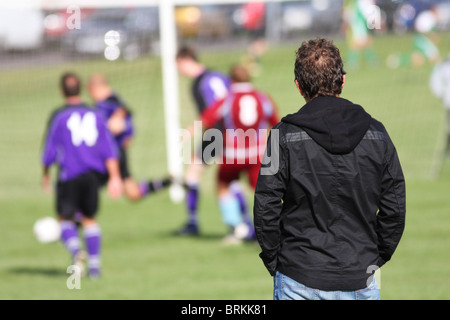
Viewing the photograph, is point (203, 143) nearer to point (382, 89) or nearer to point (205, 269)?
point (205, 269)

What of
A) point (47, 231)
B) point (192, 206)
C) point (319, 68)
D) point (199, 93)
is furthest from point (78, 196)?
point (319, 68)

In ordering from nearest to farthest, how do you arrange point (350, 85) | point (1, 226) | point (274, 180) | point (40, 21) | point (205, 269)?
1. point (274, 180)
2. point (205, 269)
3. point (1, 226)
4. point (40, 21)
5. point (350, 85)

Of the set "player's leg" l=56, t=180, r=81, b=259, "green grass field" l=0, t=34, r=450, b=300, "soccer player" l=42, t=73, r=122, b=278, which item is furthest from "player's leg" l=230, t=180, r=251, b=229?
"player's leg" l=56, t=180, r=81, b=259

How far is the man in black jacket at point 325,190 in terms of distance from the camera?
12.5ft

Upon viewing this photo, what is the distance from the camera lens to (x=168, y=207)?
13.4 meters

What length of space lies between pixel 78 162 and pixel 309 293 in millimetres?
4924

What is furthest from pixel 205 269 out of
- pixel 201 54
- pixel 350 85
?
pixel 350 85

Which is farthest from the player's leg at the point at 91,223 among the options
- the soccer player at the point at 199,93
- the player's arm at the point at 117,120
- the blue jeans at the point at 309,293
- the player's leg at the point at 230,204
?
the blue jeans at the point at 309,293

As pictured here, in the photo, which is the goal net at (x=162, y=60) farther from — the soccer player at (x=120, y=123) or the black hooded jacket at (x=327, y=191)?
the black hooded jacket at (x=327, y=191)

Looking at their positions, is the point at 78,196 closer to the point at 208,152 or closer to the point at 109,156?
the point at 109,156

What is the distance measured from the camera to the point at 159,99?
23.9 metres

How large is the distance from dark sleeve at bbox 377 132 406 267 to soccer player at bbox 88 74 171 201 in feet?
20.9

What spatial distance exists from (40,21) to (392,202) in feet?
46.8
